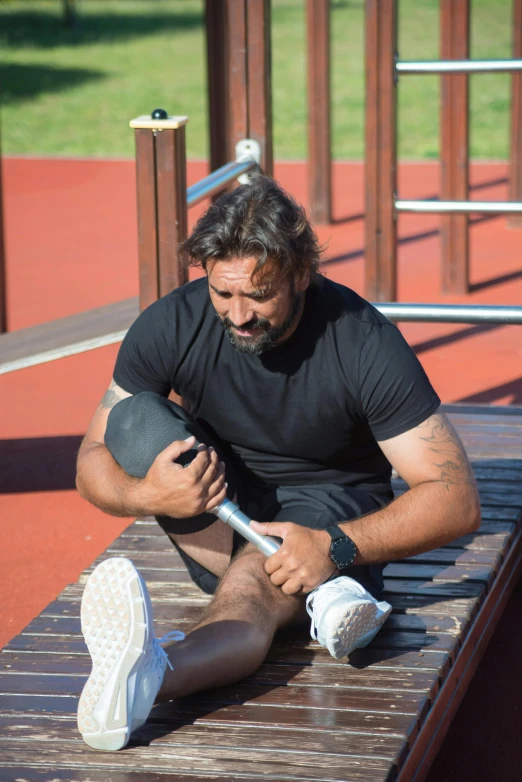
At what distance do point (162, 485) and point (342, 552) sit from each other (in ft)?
1.33

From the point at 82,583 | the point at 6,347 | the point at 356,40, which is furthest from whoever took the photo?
the point at 356,40

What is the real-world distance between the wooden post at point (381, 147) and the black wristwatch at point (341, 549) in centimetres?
232

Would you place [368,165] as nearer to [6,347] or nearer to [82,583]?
[6,347]

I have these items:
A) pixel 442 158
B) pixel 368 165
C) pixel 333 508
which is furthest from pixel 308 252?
pixel 442 158

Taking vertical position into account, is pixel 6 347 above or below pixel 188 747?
above

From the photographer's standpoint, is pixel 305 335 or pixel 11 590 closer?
pixel 305 335

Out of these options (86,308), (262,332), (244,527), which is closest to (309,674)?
(244,527)

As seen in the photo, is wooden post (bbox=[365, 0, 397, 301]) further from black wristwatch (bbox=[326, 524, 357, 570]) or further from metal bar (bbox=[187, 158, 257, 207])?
black wristwatch (bbox=[326, 524, 357, 570])

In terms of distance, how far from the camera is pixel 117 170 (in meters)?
12.7

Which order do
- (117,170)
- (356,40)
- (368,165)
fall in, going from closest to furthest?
1. (368,165)
2. (117,170)
3. (356,40)

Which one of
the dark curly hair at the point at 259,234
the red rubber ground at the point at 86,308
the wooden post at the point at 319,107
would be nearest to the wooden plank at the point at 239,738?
the red rubber ground at the point at 86,308

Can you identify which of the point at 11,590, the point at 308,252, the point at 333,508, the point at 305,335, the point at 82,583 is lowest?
the point at 11,590

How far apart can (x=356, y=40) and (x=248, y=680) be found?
23.1 m

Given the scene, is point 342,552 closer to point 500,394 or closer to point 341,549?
point 341,549
